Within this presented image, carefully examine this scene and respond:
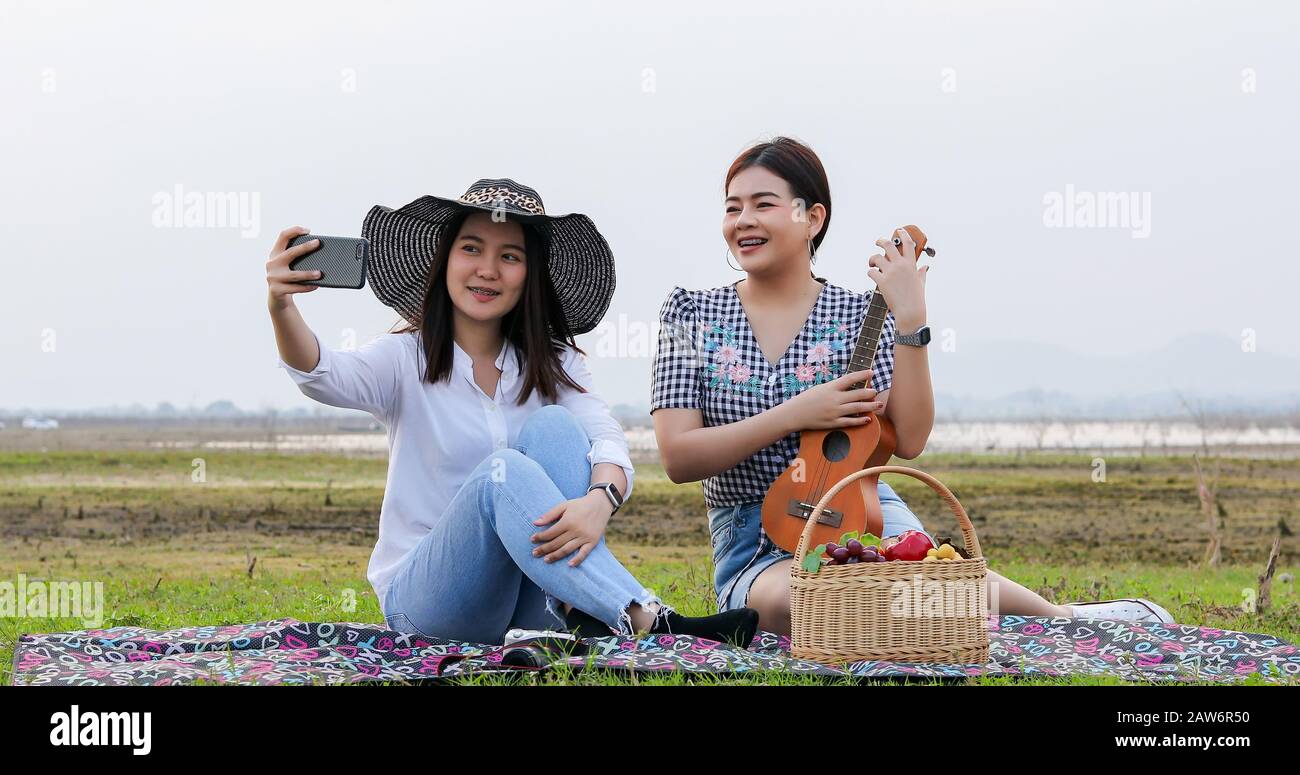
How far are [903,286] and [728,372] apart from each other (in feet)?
2.46

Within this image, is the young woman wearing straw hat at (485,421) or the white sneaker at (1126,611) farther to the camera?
the white sneaker at (1126,611)

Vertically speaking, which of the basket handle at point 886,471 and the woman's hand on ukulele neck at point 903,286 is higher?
the woman's hand on ukulele neck at point 903,286

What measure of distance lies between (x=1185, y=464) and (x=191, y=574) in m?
19.0

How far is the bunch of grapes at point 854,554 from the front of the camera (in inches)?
153

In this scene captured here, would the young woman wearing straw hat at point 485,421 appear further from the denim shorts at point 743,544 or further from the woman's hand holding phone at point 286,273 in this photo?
the denim shorts at point 743,544

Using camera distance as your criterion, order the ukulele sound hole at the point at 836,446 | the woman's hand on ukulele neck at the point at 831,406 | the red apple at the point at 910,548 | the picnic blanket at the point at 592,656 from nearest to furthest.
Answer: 1. the picnic blanket at the point at 592,656
2. the red apple at the point at 910,548
3. the woman's hand on ukulele neck at the point at 831,406
4. the ukulele sound hole at the point at 836,446

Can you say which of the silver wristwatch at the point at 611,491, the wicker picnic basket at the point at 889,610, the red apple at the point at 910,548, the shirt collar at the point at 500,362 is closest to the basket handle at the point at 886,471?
the wicker picnic basket at the point at 889,610

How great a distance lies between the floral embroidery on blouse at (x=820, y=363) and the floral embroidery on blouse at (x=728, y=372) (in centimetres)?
13

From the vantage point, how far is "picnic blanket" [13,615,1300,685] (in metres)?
3.65

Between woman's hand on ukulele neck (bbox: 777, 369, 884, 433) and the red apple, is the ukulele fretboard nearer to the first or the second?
woman's hand on ukulele neck (bbox: 777, 369, 884, 433)

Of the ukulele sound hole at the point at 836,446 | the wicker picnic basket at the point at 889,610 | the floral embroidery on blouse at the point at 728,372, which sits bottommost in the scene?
the wicker picnic basket at the point at 889,610
